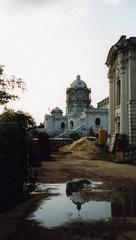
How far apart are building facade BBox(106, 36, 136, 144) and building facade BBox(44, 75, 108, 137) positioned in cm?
5372

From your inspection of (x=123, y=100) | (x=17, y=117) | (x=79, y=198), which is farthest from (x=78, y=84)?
(x=79, y=198)

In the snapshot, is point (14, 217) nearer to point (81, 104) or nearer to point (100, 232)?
point (100, 232)

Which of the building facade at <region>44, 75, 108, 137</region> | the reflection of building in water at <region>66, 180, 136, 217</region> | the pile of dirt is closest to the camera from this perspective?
the reflection of building in water at <region>66, 180, 136, 217</region>

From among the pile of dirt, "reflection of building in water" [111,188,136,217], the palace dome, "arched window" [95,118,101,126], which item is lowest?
"reflection of building in water" [111,188,136,217]

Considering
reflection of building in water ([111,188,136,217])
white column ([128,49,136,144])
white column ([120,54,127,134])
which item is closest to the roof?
white column ([128,49,136,144])

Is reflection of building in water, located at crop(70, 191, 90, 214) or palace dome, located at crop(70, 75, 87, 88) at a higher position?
palace dome, located at crop(70, 75, 87, 88)

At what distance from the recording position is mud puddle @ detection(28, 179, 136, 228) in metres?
9.94

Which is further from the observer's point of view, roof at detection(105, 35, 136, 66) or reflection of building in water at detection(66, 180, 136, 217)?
roof at detection(105, 35, 136, 66)

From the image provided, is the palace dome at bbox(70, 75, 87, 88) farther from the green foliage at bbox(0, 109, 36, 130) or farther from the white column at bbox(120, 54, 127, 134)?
the green foliage at bbox(0, 109, 36, 130)

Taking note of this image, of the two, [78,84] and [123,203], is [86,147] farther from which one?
[78,84]

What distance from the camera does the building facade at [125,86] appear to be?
37.9 meters

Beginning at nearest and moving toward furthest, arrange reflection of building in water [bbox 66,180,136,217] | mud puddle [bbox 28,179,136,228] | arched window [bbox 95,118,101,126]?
mud puddle [bbox 28,179,136,228]
reflection of building in water [bbox 66,180,136,217]
arched window [bbox 95,118,101,126]

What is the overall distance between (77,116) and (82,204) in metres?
90.5

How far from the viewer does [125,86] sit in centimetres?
3919
